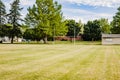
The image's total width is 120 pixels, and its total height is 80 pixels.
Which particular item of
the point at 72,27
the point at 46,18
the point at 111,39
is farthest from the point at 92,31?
the point at 46,18

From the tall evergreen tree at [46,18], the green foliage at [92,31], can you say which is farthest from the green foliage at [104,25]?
the tall evergreen tree at [46,18]

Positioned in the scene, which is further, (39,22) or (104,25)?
(104,25)

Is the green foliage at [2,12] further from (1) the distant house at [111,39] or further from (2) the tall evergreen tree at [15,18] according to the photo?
(1) the distant house at [111,39]

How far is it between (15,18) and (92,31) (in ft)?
129

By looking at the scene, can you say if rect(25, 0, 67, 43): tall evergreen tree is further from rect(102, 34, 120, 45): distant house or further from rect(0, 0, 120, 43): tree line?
rect(102, 34, 120, 45): distant house

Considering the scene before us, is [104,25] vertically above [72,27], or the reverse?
[104,25]

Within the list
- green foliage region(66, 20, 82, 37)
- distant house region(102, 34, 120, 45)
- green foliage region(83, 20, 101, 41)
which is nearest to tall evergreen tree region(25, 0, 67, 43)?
distant house region(102, 34, 120, 45)

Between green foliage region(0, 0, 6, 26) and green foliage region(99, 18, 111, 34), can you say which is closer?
green foliage region(0, 0, 6, 26)

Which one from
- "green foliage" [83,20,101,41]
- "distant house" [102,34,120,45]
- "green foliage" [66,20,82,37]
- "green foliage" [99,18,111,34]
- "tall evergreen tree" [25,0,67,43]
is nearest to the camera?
"tall evergreen tree" [25,0,67,43]

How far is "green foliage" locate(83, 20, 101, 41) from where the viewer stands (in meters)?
126

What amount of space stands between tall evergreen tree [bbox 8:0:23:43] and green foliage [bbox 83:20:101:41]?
35.7m

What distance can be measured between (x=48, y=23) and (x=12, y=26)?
57.0 ft

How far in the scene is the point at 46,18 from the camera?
88938 mm

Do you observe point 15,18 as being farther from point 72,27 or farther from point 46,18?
point 72,27
